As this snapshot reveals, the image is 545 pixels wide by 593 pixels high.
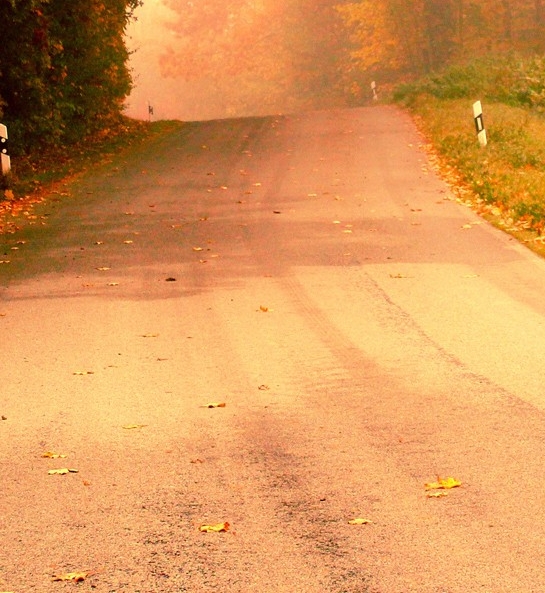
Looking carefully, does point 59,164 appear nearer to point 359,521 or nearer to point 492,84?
point 492,84

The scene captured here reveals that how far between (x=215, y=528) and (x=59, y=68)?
20043 mm

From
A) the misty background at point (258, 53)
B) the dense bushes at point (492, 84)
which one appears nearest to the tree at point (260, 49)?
the misty background at point (258, 53)

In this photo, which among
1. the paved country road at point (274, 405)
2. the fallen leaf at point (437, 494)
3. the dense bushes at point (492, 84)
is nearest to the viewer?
the paved country road at point (274, 405)

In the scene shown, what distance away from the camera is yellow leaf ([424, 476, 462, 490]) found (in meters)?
5.53

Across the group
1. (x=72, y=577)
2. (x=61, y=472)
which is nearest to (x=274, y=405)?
(x=61, y=472)

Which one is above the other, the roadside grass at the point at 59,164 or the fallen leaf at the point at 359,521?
the fallen leaf at the point at 359,521

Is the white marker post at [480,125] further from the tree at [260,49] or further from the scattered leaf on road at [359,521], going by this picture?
the tree at [260,49]

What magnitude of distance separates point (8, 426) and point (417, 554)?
3.17 metres

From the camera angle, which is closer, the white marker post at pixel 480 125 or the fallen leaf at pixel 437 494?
the fallen leaf at pixel 437 494

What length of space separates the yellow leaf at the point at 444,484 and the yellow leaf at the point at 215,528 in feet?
3.59

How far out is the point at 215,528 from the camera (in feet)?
16.6

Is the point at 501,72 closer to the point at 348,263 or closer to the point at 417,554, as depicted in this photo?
the point at 348,263

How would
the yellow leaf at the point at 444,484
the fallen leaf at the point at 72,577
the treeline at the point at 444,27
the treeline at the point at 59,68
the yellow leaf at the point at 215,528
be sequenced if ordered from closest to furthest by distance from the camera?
the fallen leaf at the point at 72,577 → the yellow leaf at the point at 215,528 → the yellow leaf at the point at 444,484 → the treeline at the point at 59,68 → the treeline at the point at 444,27

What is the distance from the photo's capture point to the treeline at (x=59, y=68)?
2131cm
